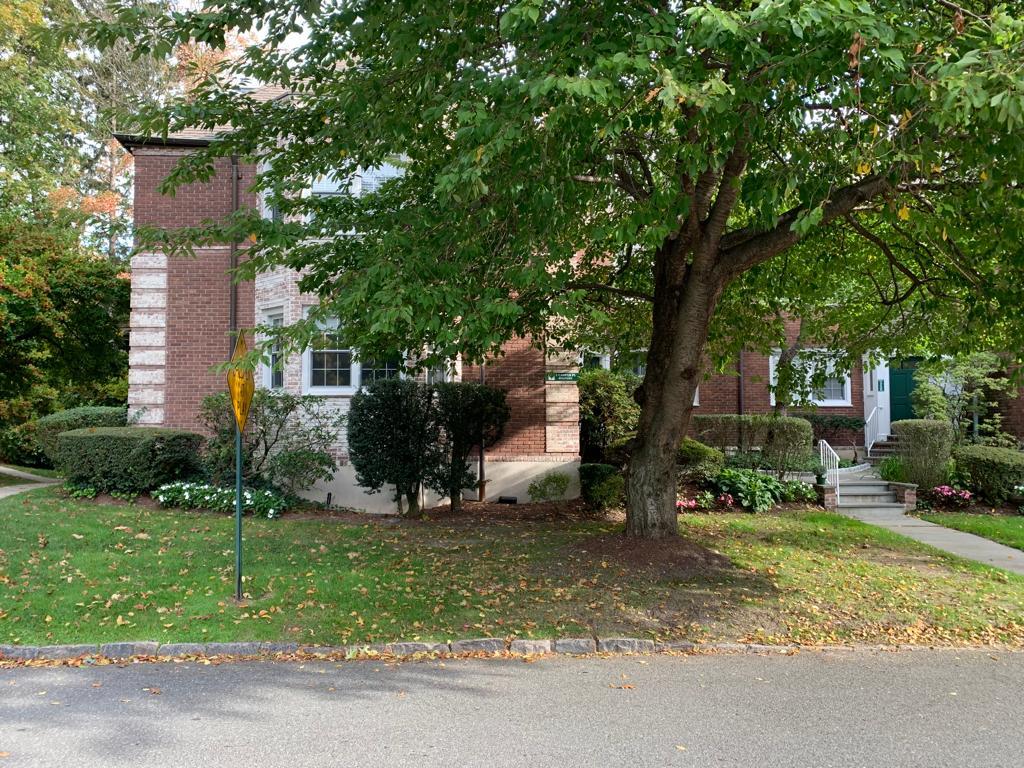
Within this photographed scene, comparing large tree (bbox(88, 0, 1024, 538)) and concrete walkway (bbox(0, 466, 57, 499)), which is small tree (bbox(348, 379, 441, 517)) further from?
concrete walkway (bbox(0, 466, 57, 499))

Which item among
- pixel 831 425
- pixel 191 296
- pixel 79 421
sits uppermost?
pixel 191 296

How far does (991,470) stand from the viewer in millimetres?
14000

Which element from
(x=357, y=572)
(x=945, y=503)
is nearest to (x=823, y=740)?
(x=357, y=572)

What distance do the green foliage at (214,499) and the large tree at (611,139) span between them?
4232mm

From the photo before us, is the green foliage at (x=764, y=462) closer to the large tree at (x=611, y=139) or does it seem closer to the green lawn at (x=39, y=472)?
the large tree at (x=611, y=139)

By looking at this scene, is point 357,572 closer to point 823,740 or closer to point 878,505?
point 823,740

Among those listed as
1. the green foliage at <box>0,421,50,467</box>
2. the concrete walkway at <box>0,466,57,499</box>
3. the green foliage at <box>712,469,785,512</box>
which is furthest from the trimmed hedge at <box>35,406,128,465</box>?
the green foliage at <box>712,469,785,512</box>

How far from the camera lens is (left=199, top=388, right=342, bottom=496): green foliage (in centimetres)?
1207

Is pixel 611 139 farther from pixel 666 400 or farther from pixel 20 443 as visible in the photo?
pixel 20 443

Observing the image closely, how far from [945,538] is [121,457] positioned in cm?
1347

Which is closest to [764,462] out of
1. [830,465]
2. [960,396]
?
[830,465]

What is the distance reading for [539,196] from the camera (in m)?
6.24

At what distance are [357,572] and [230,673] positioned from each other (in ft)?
8.56

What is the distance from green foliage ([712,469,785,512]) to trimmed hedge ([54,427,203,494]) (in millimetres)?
9713
